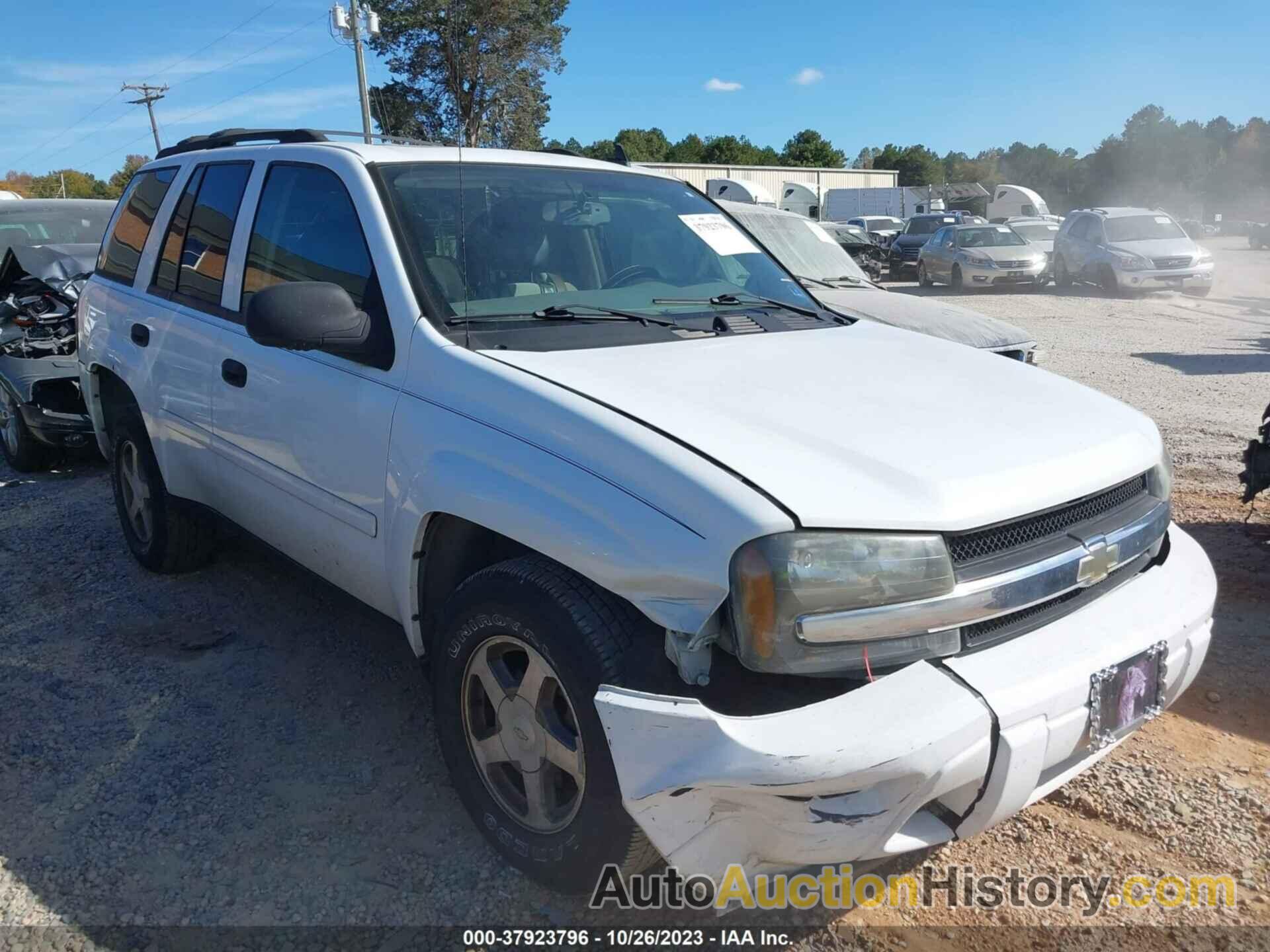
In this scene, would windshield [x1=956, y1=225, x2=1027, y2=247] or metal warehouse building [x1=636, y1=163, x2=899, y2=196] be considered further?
metal warehouse building [x1=636, y1=163, x2=899, y2=196]

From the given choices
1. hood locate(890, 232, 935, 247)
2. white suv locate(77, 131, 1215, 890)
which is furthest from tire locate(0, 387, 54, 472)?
hood locate(890, 232, 935, 247)

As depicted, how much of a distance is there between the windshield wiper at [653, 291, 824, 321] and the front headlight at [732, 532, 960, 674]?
4.81ft

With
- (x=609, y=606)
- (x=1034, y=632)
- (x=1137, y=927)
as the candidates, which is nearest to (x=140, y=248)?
(x=609, y=606)

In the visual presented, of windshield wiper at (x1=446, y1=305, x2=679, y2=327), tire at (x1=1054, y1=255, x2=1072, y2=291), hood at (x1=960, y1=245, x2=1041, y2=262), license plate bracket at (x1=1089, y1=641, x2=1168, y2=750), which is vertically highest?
windshield wiper at (x1=446, y1=305, x2=679, y2=327)

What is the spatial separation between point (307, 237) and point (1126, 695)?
8.99 feet

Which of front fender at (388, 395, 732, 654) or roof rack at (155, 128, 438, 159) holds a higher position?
roof rack at (155, 128, 438, 159)

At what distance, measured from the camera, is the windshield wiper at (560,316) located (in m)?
2.78

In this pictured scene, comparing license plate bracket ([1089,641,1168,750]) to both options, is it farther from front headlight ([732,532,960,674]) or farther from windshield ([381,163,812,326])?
windshield ([381,163,812,326])

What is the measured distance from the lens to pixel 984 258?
19.3 meters

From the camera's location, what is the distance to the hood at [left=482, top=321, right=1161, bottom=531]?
204 centimetres

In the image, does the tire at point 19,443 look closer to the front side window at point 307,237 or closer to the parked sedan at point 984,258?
the front side window at point 307,237

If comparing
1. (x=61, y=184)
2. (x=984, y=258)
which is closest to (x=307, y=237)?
(x=984, y=258)

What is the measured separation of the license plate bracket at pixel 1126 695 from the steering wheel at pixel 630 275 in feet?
6.14

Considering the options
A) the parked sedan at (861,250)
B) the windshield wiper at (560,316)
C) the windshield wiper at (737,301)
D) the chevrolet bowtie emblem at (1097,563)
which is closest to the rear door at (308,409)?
the windshield wiper at (560,316)
